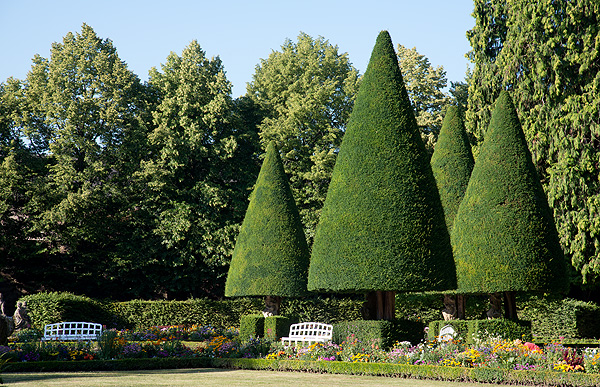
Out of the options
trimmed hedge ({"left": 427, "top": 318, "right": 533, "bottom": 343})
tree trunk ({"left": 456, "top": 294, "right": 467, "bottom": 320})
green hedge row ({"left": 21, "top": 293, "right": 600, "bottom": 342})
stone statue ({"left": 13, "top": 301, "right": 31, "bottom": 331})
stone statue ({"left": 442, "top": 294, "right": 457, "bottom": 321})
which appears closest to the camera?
trimmed hedge ({"left": 427, "top": 318, "right": 533, "bottom": 343})

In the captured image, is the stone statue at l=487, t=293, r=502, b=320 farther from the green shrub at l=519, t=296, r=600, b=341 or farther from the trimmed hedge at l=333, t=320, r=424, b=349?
the green shrub at l=519, t=296, r=600, b=341

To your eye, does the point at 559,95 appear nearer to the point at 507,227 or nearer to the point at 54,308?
the point at 507,227

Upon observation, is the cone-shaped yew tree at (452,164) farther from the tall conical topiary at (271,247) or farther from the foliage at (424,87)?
the foliage at (424,87)

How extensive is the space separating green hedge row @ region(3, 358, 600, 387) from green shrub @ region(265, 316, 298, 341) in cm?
550

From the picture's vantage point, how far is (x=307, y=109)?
111 ft

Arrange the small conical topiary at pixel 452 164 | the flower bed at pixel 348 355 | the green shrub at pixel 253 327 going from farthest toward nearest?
the small conical topiary at pixel 452 164
the green shrub at pixel 253 327
the flower bed at pixel 348 355

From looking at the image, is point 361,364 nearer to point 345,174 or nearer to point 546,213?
point 345,174

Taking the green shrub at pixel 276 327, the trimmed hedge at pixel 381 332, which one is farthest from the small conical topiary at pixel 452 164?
the trimmed hedge at pixel 381 332

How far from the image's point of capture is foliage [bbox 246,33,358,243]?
33.8 m

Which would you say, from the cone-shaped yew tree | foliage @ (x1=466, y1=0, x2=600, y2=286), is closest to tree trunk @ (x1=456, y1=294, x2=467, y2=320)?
the cone-shaped yew tree

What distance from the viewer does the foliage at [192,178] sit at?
1248 inches

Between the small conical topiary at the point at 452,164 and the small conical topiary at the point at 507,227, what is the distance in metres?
4.15

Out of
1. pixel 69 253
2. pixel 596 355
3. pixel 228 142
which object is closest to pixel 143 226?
pixel 69 253

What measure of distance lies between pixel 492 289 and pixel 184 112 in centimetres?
2010
